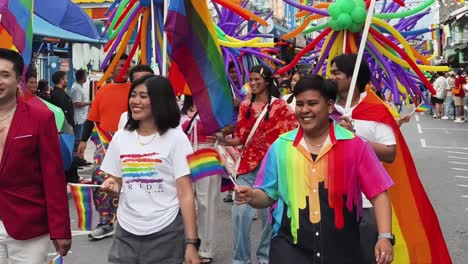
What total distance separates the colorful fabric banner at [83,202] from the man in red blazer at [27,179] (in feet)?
1.69

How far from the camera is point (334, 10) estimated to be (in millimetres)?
5609

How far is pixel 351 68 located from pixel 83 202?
74.3 inches

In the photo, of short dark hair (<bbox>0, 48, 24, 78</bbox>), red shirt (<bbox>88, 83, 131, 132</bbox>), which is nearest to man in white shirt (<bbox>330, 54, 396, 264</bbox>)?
short dark hair (<bbox>0, 48, 24, 78</bbox>)

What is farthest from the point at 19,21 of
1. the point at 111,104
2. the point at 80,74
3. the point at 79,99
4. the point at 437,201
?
the point at 79,99

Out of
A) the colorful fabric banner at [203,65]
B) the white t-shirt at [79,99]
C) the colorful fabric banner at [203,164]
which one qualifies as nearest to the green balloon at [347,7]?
the colorful fabric banner at [203,65]

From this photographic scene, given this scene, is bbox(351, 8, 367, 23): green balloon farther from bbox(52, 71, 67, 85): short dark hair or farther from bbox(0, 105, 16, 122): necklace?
bbox(52, 71, 67, 85): short dark hair

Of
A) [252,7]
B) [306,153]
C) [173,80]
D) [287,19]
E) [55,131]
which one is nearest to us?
[306,153]

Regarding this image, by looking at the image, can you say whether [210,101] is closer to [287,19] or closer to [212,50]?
[212,50]

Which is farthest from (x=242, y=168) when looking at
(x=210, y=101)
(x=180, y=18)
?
(x=180, y=18)

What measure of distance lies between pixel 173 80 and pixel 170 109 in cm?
175

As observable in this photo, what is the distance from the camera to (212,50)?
17.1ft

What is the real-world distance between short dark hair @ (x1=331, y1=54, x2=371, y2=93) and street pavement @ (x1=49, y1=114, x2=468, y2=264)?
2.42 meters

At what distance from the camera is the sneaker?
7066 millimetres

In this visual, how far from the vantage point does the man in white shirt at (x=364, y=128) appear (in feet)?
13.5
